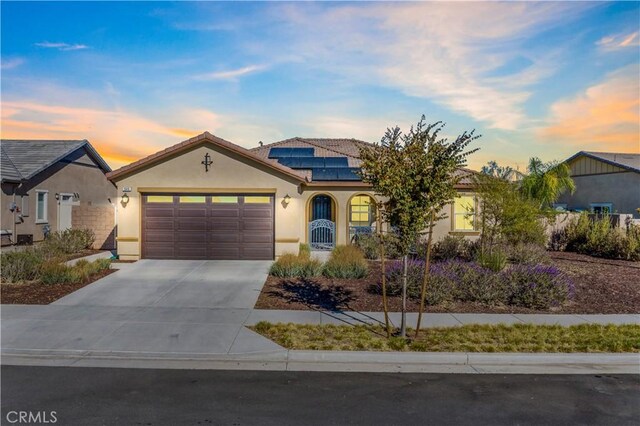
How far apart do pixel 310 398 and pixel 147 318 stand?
484cm

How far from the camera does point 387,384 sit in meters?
6.18

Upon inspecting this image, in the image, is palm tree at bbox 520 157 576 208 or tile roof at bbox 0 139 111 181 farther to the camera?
palm tree at bbox 520 157 576 208

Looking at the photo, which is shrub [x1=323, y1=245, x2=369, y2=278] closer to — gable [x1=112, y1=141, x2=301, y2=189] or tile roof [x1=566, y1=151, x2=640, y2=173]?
gable [x1=112, y1=141, x2=301, y2=189]

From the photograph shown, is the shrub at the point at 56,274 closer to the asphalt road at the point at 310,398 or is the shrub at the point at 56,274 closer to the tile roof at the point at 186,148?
the tile roof at the point at 186,148

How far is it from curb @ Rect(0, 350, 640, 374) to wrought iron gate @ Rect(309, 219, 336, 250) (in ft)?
40.7

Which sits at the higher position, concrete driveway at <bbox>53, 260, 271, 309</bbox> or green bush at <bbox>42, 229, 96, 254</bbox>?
green bush at <bbox>42, 229, 96, 254</bbox>

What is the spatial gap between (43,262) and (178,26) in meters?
7.92

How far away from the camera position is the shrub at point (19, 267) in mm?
12023

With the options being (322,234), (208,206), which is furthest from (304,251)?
(322,234)

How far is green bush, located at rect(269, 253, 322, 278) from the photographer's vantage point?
13227 mm

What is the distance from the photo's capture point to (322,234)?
65.7 feet

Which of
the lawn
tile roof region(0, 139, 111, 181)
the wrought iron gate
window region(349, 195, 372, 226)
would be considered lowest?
the lawn

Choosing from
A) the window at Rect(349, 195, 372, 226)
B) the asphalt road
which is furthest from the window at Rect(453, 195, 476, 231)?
the asphalt road

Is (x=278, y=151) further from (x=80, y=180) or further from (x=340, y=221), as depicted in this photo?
(x=80, y=180)
